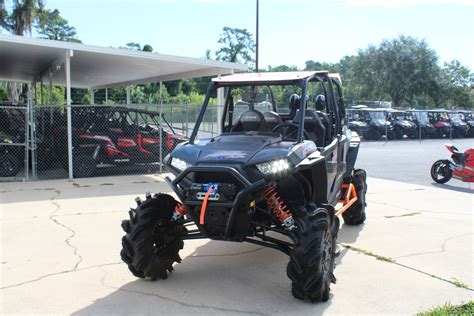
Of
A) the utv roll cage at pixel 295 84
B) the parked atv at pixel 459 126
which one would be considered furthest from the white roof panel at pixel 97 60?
the parked atv at pixel 459 126

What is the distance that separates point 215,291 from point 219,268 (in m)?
0.67

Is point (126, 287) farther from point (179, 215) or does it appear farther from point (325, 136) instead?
point (325, 136)

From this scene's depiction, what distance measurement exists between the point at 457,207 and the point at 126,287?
6.65m

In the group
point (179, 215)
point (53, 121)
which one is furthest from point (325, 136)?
point (53, 121)

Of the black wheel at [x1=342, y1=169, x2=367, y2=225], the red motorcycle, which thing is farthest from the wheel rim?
the black wheel at [x1=342, y1=169, x2=367, y2=225]

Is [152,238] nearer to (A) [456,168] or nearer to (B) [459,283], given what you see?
(B) [459,283]

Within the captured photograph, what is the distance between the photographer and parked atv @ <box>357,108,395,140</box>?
86.3ft

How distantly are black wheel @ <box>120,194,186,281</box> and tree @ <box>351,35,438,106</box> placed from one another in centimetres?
4561

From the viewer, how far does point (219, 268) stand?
17.1 feet

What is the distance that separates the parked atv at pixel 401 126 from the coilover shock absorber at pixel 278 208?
77.7ft

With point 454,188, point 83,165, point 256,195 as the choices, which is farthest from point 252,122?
point 454,188

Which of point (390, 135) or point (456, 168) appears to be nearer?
point (456, 168)

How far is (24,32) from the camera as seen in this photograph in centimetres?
3089

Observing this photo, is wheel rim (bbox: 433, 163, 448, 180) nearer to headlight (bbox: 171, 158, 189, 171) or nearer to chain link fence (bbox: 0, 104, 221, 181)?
chain link fence (bbox: 0, 104, 221, 181)
